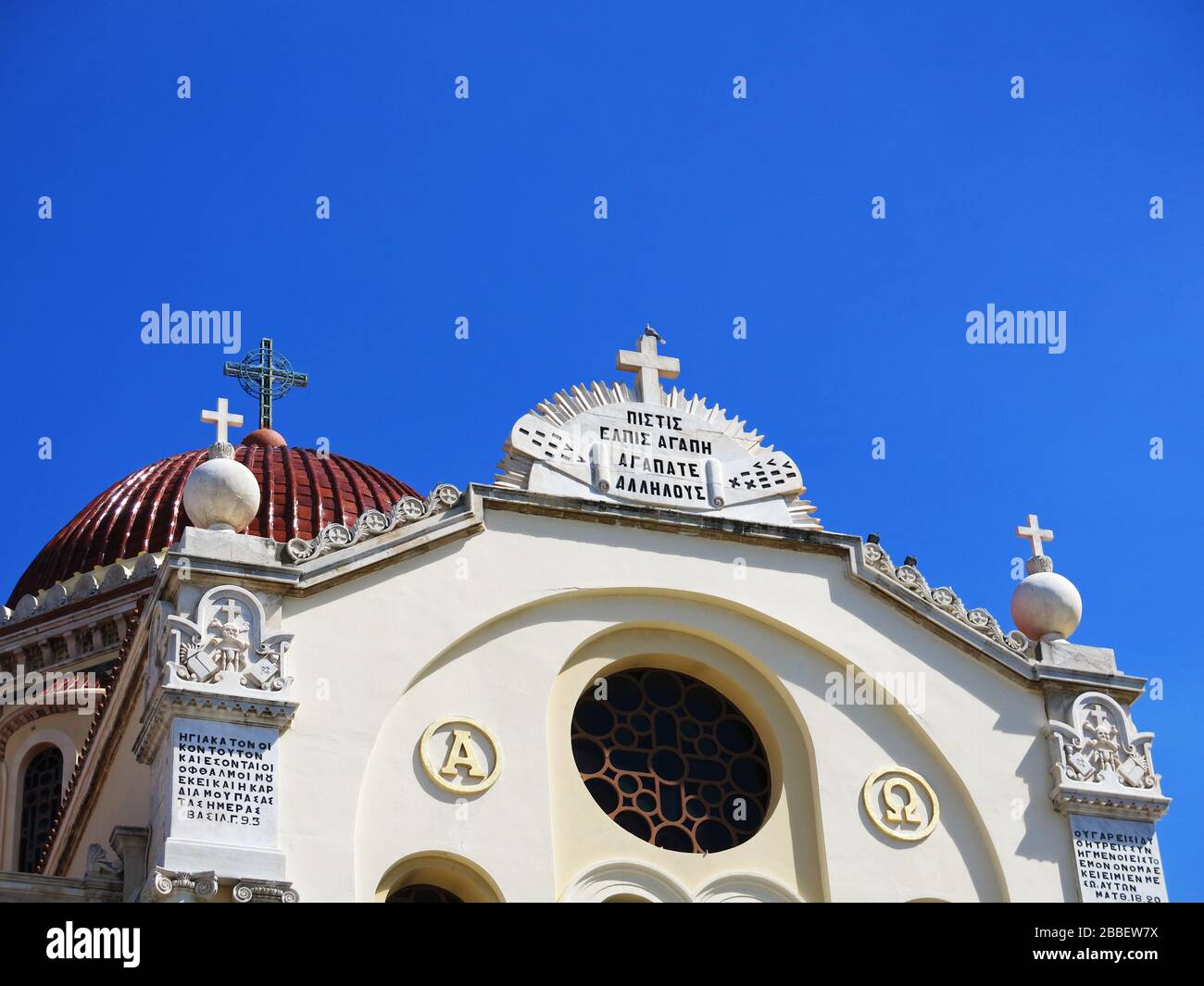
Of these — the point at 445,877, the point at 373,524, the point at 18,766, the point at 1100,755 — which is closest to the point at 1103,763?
the point at 1100,755

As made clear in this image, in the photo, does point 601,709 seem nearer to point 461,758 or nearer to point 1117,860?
point 461,758

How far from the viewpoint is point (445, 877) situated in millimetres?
25859

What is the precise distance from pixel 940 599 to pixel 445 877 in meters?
7.09

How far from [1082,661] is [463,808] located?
7.94 meters

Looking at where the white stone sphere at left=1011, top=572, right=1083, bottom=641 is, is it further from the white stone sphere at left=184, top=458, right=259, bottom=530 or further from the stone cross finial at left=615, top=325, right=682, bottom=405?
the white stone sphere at left=184, top=458, right=259, bottom=530

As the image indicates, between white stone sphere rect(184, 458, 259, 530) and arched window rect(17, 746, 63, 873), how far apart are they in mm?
14142

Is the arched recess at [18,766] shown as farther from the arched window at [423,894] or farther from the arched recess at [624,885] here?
the arched recess at [624,885]

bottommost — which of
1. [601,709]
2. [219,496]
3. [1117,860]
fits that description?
[1117,860]

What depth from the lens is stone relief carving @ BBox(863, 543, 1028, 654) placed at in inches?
1145

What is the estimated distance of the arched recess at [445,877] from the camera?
25.5 m

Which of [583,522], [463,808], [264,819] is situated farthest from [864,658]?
[264,819]

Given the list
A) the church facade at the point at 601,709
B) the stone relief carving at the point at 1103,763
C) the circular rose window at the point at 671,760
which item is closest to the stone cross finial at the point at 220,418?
the church facade at the point at 601,709

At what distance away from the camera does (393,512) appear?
27219mm

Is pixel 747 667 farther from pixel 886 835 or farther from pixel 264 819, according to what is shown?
pixel 264 819
